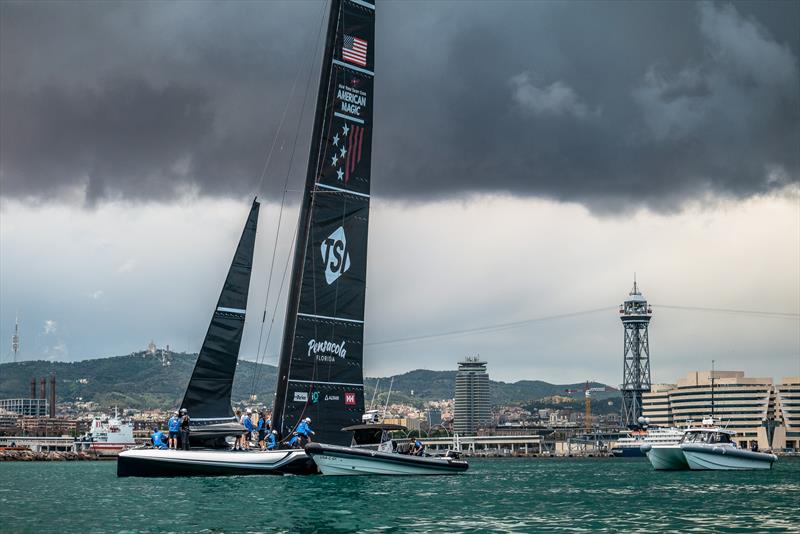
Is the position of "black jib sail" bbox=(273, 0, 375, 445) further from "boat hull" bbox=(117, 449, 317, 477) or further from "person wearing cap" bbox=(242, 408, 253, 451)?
"boat hull" bbox=(117, 449, 317, 477)

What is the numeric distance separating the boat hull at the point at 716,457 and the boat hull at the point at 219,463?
134ft

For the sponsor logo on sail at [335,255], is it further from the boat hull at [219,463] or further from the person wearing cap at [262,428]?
the boat hull at [219,463]

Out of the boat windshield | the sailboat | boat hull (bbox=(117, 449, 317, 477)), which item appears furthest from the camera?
the boat windshield

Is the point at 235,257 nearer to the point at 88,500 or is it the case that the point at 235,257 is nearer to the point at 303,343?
the point at 303,343

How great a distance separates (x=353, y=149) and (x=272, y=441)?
46.3 feet

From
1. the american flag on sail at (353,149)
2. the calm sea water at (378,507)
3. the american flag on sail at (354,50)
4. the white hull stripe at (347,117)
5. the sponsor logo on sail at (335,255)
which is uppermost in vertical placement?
the american flag on sail at (354,50)

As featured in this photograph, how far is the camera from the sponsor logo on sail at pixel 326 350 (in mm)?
51375

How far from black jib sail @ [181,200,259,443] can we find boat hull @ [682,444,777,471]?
40568mm

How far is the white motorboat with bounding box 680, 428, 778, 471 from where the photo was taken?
266ft

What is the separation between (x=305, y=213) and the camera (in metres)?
52.0

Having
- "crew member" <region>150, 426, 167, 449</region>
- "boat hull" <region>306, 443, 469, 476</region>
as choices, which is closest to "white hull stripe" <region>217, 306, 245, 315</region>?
"crew member" <region>150, 426, 167, 449</region>

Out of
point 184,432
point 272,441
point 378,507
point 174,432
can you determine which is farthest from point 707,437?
point 378,507

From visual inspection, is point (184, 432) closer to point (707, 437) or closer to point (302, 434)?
point (302, 434)

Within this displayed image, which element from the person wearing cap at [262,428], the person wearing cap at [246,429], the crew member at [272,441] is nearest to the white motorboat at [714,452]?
the person wearing cap at [262,428]
